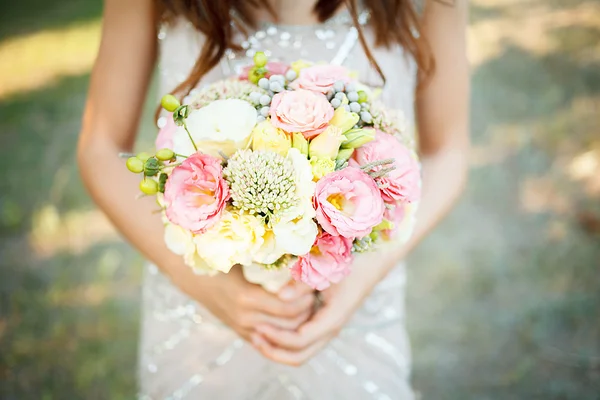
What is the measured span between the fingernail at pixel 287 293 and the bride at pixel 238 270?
40 millimetres

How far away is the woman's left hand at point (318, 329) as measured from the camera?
132 centimetres

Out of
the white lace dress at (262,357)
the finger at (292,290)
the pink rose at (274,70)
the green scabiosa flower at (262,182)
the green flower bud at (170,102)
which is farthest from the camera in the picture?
the white lace dress at (262,357)

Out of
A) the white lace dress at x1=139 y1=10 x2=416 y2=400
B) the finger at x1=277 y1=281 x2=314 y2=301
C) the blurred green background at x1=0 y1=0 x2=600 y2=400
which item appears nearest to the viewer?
the finger at x1=277 y1=281 x2=314 y2=301

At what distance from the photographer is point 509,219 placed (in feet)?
12.2

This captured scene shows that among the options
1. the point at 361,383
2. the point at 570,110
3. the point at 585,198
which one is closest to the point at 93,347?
the point at 361,383

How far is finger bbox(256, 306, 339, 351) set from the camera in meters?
1.32

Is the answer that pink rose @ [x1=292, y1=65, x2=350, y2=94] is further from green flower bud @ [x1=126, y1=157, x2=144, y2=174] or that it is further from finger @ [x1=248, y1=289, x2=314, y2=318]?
finger @ [x1=248, y1=289, x2=314, y2=318]

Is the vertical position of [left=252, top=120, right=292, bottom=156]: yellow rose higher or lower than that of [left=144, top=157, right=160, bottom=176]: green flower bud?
higher

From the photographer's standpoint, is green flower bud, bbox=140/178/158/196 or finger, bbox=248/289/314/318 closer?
green flower bud, bbox=140/178/158/196

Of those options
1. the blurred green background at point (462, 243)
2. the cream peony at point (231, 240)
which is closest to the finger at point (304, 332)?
the cream peony at point (231, 240)

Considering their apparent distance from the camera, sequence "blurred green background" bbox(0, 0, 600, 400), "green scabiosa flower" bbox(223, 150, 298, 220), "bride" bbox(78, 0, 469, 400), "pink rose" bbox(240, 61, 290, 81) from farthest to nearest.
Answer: "blurred green background" bbox(0, 0, 600, 400) → "bride" bbox(78, 0, 469, 400) → "pink rose" bbox(240, 61, 290, 81) → "green scabiosa flower" bbox(223, 150, 298, 220)

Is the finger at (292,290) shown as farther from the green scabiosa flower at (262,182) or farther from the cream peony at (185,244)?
the green scabiosa flower at (262,182)

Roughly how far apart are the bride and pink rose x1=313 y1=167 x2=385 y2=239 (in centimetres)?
42

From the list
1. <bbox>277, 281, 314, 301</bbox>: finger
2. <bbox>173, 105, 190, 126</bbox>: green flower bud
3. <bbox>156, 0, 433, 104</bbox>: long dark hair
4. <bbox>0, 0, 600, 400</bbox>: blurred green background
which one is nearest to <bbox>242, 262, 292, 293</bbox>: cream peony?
<bbox>277, 281, 314, 301</bbox>: finger
